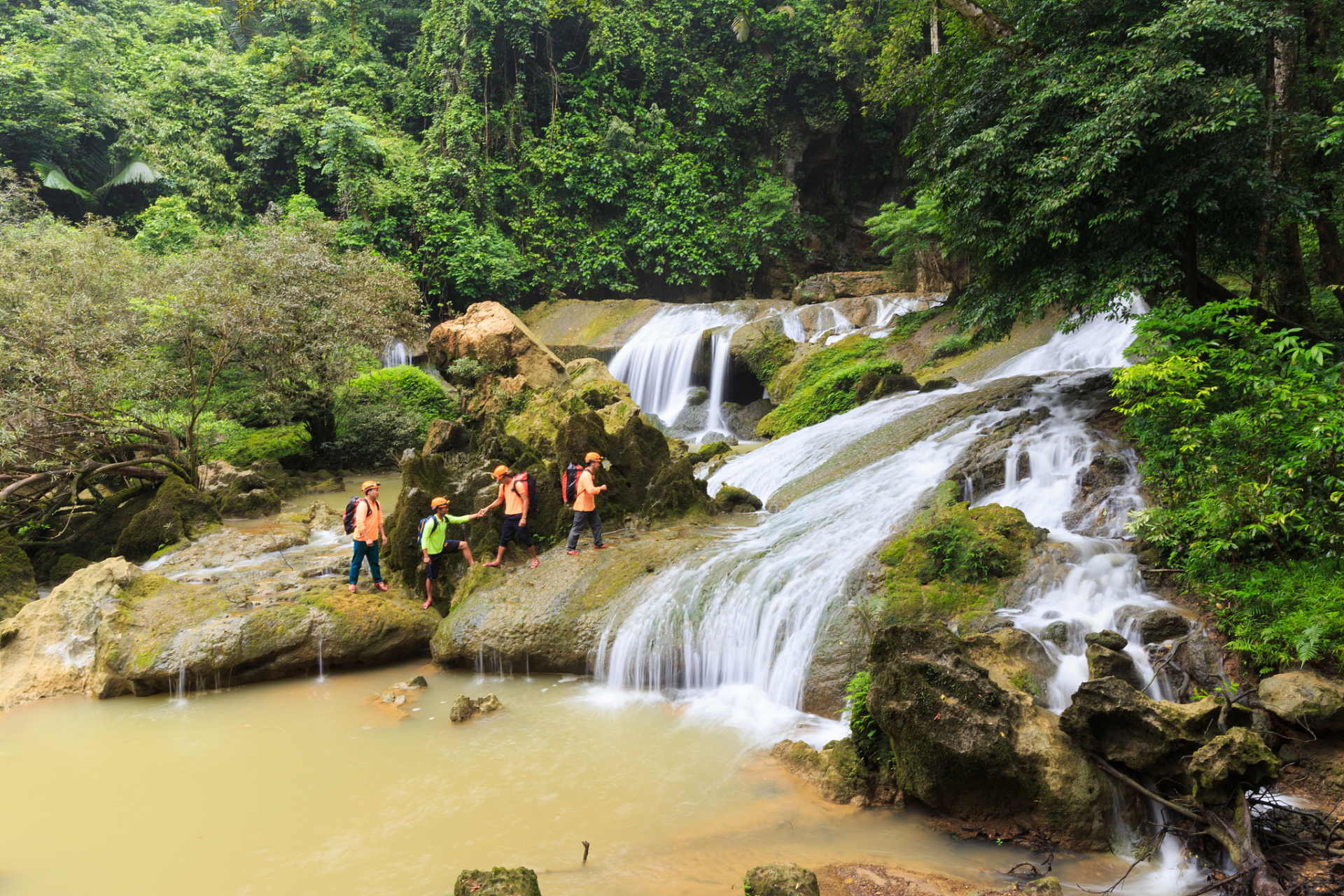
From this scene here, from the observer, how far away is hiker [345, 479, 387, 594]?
9.52 m

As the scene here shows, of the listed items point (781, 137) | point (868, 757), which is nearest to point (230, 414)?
point (868, 757)

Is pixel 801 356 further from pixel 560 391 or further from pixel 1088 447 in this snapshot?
pixel 1088 447

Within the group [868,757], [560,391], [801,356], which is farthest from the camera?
[801,356]

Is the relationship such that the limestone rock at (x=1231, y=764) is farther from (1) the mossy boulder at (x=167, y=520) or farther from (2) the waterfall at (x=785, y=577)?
(1) the mossy boulder at (x=167, y=520)

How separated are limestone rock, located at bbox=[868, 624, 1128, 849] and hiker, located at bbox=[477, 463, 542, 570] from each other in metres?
5.42

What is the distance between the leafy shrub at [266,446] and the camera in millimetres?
18297

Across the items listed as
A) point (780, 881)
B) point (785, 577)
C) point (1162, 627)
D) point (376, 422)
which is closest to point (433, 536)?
point (785, 577)

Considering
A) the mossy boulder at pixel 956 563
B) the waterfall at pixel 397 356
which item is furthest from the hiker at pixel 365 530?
the waterfall at pixel 397 356

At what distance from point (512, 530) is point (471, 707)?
9.00ft

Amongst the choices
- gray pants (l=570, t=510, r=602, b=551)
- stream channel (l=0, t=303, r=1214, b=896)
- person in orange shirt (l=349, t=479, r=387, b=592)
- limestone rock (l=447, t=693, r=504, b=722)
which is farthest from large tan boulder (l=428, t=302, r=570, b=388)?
limestone rock (l=447, t=693, r=504, b=722)

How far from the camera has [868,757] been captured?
5.78 metres

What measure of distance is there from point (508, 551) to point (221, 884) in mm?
5217

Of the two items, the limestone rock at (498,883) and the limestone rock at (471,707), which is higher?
the limestone rock at (498,883)

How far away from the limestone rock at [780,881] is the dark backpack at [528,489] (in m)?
6.24
